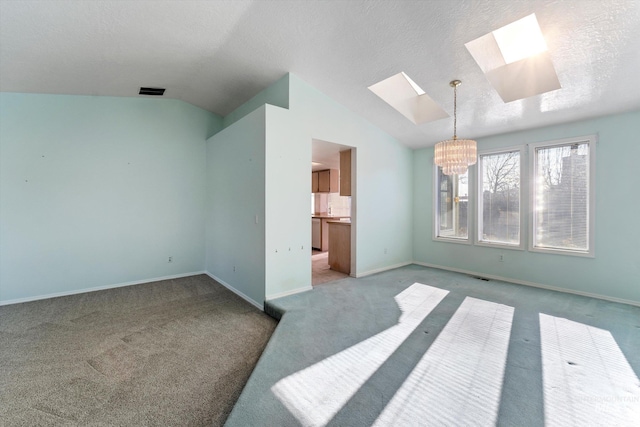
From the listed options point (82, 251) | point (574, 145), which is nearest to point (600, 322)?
point (574, 145)

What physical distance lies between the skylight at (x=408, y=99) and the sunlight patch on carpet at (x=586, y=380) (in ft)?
10.5

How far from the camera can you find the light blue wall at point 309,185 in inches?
138

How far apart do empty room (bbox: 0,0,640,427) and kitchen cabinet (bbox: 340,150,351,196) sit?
0.05 m

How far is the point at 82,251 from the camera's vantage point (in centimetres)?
412

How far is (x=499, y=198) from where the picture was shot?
4609 mm

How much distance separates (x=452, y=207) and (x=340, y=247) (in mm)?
2357

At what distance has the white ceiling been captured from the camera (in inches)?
91.9

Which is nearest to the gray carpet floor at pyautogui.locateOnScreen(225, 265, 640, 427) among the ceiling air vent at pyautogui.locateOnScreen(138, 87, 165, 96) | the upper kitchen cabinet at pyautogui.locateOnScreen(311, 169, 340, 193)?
the ceiling air vent at pyautogui.locateOnScreen(138, 87, 165, 96)

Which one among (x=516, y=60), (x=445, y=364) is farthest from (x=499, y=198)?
(x=445, y=364)

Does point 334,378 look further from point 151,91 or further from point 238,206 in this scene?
point 151,91

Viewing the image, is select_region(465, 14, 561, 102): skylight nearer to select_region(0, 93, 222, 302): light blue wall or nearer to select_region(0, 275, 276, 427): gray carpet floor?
select_region(0, 275, 276, 427): gray carpet floor

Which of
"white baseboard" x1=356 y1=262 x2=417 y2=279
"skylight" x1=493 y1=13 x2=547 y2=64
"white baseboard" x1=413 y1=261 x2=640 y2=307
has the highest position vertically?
"skylight" x1=493 y1=13 x2=547 y2=64

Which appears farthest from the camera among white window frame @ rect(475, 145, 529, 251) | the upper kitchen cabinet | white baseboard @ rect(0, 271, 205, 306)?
the upper kitchen cabinet

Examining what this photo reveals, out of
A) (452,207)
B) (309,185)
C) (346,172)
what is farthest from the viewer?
(452,207)
